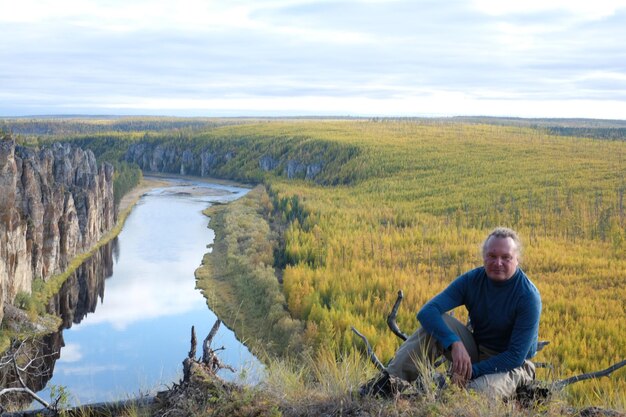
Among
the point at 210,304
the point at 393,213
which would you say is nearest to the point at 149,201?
the point at 393,213

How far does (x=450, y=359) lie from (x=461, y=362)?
15.4 inches

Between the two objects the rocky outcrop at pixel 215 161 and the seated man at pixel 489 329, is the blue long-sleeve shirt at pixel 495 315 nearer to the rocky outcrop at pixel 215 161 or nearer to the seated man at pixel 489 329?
the seated man at pixel 489 329

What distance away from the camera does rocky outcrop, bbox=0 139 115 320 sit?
23.7 m

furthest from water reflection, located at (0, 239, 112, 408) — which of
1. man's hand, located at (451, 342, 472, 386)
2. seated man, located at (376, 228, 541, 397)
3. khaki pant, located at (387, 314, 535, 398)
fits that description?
man's hand, located at (451, 342, 472, 386)

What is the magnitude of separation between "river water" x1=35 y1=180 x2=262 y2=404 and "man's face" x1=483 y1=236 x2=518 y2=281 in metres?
2.75

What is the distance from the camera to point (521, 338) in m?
5.52

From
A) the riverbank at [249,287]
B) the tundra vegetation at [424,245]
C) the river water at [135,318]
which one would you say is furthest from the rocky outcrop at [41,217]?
the tundra vegetation at [424,245]

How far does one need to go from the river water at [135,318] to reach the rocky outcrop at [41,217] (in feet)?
4.86

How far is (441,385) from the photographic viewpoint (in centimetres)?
567

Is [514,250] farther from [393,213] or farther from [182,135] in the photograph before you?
[182,135]

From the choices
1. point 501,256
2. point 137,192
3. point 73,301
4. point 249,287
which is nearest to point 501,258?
point 501,256

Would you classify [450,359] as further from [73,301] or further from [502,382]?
[73,301]

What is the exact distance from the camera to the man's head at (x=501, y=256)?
18.2ft

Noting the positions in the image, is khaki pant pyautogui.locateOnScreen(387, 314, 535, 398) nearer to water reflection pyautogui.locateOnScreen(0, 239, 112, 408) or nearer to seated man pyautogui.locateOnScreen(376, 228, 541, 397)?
seated man pyautogui.locateOnScreen(376, 228, 541, 397)
